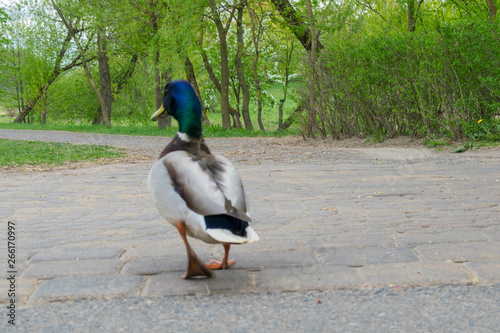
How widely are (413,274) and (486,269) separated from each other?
45 cm

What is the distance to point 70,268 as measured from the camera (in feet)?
11.2

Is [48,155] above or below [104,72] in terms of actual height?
below

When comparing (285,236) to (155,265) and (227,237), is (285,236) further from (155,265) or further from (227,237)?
(227,237)

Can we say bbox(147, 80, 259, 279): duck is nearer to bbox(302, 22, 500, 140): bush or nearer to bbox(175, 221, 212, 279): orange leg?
bbox(175, 221, 212, 279): orange leg

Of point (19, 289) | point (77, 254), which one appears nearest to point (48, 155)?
point (77, 254)

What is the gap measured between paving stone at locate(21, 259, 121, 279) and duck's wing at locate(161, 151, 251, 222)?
0.92 m

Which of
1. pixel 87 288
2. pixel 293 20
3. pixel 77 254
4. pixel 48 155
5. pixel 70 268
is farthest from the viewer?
pixel 293 20

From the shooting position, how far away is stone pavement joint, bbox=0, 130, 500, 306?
10.2 feet

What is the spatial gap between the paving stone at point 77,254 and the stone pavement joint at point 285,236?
0.01 meters

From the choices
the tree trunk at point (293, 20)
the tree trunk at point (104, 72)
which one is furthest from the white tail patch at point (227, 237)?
the tree trunk at point (104, 72)

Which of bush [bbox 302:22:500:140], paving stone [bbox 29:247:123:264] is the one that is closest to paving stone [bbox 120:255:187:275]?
paving stone [bbox 29:247:123:264]

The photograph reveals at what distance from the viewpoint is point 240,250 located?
3.83 m

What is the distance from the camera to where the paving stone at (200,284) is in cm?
298

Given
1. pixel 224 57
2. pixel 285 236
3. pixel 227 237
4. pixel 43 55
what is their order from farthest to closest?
1. pixel 43 55
2. pixel 224 57
3. pixel 285 236
4. pixel 227 237
